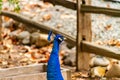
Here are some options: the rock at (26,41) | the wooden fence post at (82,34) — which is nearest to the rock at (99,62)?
the wooden fence post at (82,34)

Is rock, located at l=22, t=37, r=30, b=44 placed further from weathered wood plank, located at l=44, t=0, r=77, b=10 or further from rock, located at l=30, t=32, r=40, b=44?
weathered wood plank, located at l=44, t=0, r=77, b=10

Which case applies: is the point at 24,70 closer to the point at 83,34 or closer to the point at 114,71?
the point at 114,71

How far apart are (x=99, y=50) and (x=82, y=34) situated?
48cm

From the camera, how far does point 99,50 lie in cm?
596

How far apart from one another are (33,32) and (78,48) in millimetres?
2518

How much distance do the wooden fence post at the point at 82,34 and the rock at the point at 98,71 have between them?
0.32m

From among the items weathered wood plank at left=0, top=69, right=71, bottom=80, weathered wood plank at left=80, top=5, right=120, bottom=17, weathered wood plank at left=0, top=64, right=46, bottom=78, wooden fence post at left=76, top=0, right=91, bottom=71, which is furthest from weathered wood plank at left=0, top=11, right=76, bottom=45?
weathered wood plank at left=0, top=69, right=71, bottom=80

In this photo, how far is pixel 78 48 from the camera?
6.34 m

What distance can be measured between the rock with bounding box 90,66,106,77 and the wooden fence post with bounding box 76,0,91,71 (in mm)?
322

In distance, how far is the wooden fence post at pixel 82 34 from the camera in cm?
630

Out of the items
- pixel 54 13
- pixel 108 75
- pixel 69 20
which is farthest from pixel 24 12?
pixel 108 75

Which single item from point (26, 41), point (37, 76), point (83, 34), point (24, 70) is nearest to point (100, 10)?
point (83, 34)

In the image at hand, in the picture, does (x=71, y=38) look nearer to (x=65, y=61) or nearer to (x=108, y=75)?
(x=65, y=61)

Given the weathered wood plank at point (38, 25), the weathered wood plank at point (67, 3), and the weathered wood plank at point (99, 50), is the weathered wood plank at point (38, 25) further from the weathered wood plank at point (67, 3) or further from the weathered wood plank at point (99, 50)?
the weathered wood plank at point (67, 3)
